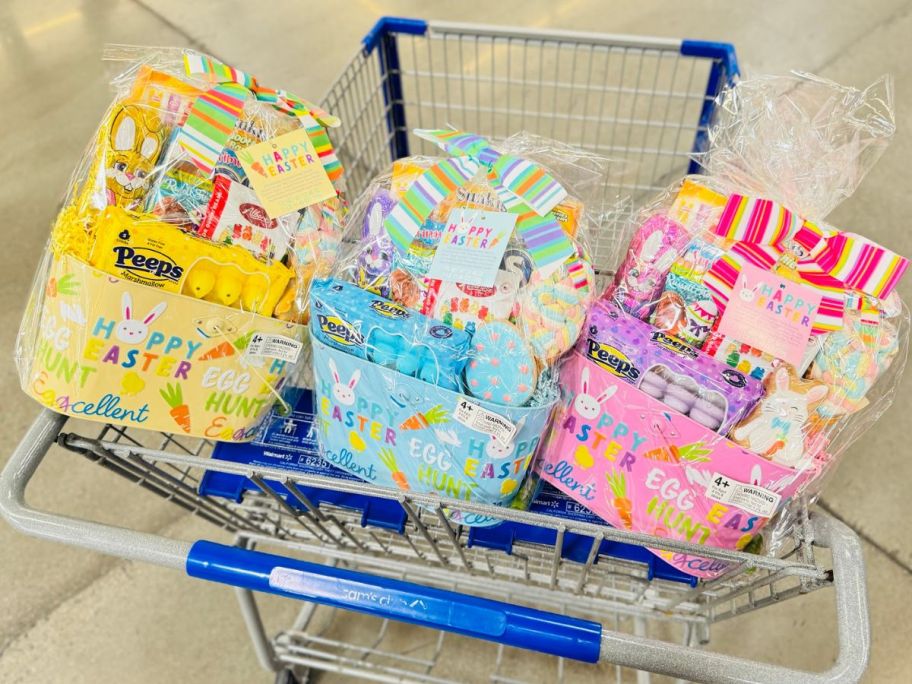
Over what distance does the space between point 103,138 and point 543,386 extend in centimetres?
57

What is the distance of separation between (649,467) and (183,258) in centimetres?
56

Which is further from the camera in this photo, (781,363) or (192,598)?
(192,598)

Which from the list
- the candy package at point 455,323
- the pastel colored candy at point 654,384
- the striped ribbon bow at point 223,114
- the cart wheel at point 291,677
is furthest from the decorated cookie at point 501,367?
the cart wheel at point 291,677

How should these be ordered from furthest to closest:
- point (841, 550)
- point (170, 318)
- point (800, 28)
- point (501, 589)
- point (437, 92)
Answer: point (800, 28) → point (437, 92) → point (501, 589) → point (170, 318) → point (841, 550)

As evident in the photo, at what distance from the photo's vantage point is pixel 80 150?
2232 millimetres

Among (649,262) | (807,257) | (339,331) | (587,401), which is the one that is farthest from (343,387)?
(807,257)

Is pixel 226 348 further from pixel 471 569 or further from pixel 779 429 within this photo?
pixel 779 429

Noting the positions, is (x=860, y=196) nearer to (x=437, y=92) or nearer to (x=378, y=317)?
(x=437, y=92)

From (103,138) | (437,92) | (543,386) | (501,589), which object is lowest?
(501,589)

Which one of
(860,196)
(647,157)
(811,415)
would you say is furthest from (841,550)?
(860,196)

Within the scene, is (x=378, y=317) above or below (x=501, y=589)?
above

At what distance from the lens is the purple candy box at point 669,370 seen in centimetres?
72

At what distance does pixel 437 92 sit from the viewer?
2.08 metres

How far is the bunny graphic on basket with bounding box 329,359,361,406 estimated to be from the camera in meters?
0.78
